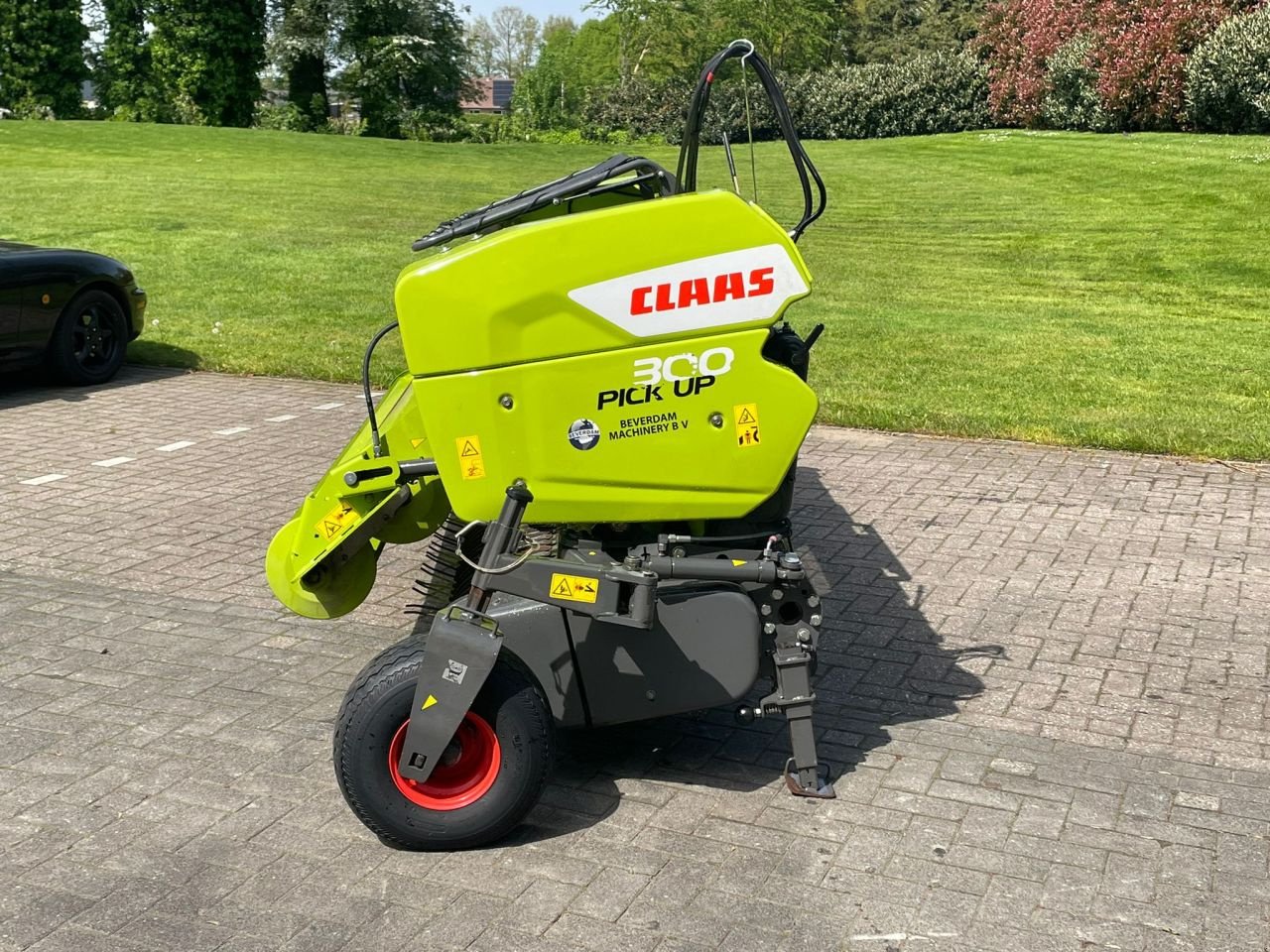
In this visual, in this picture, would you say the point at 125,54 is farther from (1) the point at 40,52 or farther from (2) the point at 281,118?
(2) the point at 281,118

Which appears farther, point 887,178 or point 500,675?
point 887,178

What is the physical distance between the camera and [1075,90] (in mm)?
35312

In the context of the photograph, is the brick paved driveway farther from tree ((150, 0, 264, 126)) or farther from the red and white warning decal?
tree ((150, 0, 264, 126))

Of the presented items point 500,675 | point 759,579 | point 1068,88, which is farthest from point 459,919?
point 1068,88

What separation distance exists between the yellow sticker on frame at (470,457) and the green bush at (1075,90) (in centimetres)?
3259

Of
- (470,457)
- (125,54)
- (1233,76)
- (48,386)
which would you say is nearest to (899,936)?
(470,457)

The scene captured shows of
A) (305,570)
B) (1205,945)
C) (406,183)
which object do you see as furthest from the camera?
(406,183)

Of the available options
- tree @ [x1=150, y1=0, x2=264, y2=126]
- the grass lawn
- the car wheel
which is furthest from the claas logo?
tree @ [x1=150, y1=0, x2=264, y2=126]

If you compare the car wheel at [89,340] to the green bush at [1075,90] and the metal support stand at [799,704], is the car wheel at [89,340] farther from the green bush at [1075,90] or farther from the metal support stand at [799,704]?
the green bush at [1075,90]

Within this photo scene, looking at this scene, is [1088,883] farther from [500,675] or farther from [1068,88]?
[1068,88]

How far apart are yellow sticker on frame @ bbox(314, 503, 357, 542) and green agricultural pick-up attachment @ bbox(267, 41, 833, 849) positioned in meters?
0.61

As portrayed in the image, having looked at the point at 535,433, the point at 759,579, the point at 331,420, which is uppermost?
the point at 535,433

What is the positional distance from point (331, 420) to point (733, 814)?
627cm

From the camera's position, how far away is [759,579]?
424cm
